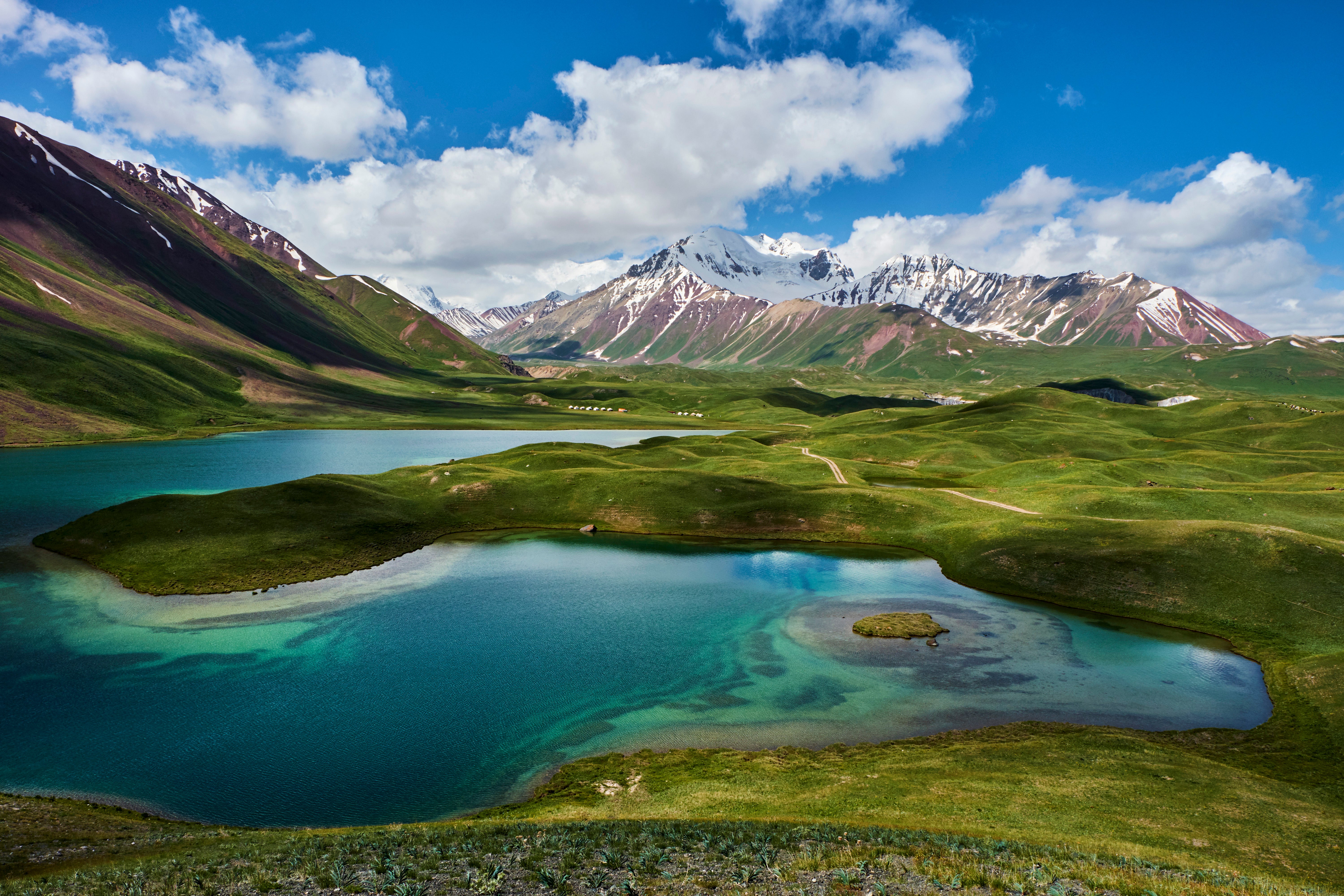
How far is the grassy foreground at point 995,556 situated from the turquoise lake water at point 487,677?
358cm

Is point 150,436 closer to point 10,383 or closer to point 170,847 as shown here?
point 10,383

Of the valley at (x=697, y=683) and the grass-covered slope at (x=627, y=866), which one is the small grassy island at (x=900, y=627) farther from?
the grass-covered slope at (x=627, y=866)

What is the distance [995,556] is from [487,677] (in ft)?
200

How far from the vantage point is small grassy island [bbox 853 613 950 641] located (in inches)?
2265

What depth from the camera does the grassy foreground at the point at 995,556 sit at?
31.5 meters

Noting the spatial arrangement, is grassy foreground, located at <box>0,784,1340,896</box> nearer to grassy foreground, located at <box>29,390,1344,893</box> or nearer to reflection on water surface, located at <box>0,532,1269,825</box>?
grassy foreground, located at <box>29,390,1344,893</box>

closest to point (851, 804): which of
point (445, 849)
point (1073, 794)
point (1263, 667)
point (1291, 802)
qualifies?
point (1073, 794)

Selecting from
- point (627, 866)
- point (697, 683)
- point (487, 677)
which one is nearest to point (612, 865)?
point (627, 866)

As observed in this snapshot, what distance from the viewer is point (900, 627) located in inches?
2309

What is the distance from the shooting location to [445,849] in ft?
77.9

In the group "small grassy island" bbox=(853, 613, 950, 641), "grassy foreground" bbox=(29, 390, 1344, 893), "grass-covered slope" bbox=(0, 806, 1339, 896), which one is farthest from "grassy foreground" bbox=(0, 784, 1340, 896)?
"small grassy island" bbox=(853, 613, 950, 641)

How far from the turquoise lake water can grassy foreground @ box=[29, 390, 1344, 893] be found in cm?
358

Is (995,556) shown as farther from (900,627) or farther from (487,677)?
(487,677)

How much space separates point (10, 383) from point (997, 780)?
10443 inches
